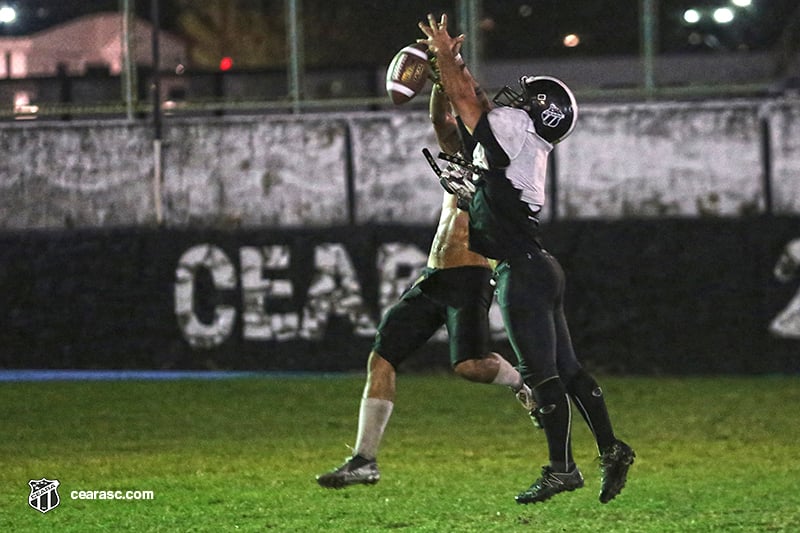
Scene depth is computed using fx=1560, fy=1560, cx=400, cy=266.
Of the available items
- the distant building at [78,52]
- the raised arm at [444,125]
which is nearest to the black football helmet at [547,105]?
the raised arm at [444,125]

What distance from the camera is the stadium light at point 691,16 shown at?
1664cm

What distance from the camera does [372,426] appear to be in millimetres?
8289

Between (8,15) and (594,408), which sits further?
(8,15)

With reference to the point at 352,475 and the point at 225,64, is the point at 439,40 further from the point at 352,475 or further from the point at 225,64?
the point at 225,64

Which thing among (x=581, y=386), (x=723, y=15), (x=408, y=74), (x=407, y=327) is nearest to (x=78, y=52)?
(x=723, y=15)

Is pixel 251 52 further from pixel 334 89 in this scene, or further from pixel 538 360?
pixel 538 360

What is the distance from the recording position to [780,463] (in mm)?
10336

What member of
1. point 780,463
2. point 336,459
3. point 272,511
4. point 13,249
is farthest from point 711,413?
point 13,249

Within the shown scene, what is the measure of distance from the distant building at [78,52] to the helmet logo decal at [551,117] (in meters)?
10.2

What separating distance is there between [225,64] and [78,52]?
1.62m

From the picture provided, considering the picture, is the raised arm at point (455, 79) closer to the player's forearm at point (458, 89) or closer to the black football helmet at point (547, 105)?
the player's forearm at point (458, 89)

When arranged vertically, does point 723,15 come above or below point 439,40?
above

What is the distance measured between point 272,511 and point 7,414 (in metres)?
5.22

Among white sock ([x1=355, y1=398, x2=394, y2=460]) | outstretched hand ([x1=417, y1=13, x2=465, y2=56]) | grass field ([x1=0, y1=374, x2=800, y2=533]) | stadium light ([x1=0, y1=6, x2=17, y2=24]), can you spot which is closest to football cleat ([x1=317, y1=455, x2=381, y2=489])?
white sock ([x1=355, y1=398, x2=394, y2=460])
